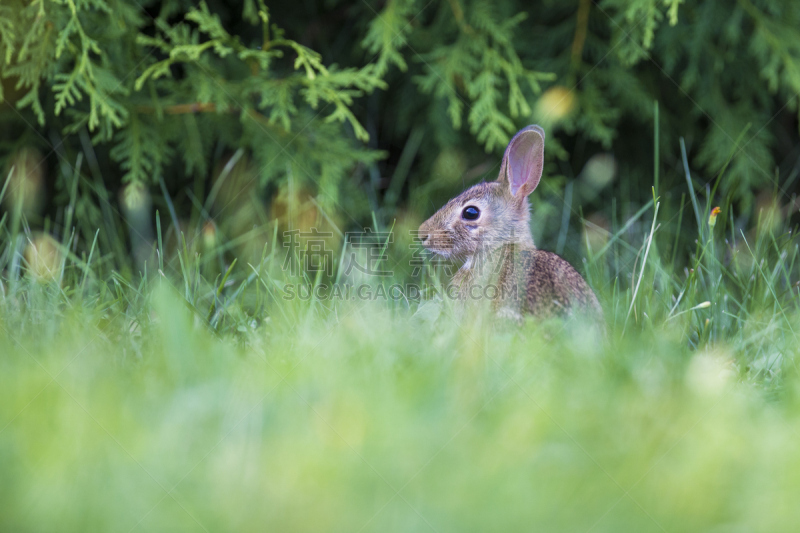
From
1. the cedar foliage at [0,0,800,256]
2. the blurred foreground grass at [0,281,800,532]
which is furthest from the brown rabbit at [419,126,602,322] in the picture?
the cedar foliage at [0,0,800,256]

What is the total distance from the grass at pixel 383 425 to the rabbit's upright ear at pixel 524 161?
840 mm

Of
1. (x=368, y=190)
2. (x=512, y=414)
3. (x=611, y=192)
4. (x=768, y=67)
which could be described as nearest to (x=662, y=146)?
(x=611, y=192)

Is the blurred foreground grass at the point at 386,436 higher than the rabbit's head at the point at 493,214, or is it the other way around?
the rabbit's head at the point at 493,214

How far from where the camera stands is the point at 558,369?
1.95 meters

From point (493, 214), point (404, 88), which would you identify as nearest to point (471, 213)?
point (493, 214)

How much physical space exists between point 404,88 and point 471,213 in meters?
1.94

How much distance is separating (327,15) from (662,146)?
254cm

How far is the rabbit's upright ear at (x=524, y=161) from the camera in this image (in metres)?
2.96

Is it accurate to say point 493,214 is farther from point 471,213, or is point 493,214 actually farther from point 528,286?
point 528,286

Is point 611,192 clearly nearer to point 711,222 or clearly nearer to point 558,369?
point 711,222

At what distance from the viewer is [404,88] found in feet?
15.5

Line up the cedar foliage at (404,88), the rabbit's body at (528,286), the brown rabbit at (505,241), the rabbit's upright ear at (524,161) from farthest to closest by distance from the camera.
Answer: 1. the cedar foliage at (404,88)
2. the rabbit's upright ear at (524,161)
3. the brown rabbit at (505,241)
4. the rabbit's body at (528,286)

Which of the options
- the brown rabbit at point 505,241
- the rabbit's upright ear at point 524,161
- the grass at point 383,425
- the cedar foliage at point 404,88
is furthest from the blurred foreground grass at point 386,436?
the cedar foliage at point 404,88

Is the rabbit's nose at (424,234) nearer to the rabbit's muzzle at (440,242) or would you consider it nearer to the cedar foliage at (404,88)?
the rabbit's muzzle at (440,242)
